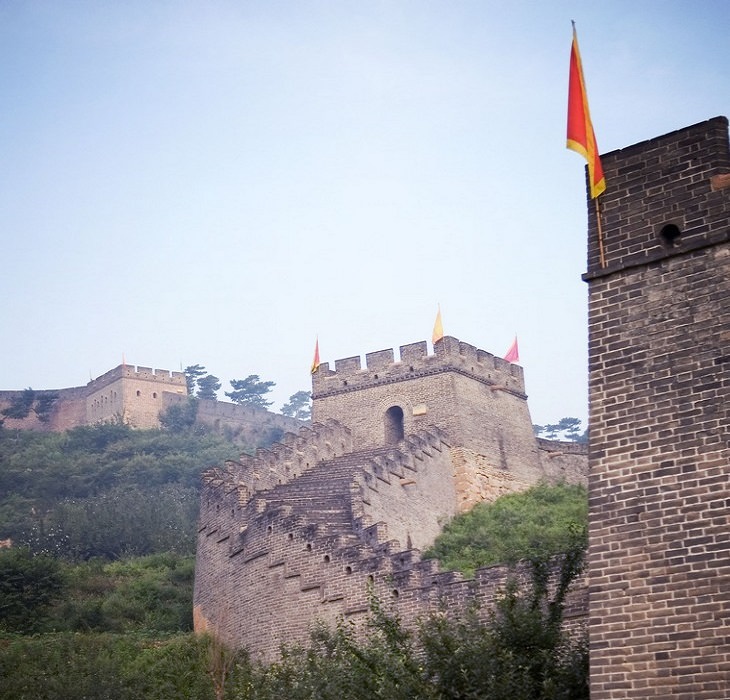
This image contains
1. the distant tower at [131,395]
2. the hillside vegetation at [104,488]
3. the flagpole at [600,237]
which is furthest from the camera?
the distant tower at [131,395]

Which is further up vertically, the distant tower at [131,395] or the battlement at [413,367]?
the distant tower at [131,395]

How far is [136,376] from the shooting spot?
68.2m


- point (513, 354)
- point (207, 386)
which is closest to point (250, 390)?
point (207, 386)

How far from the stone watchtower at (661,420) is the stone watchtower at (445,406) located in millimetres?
24191

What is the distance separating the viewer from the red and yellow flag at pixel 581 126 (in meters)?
10.3

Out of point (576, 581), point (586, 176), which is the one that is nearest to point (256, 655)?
point (576, 581)

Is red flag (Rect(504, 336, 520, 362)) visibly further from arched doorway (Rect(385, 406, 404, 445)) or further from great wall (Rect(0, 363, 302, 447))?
great wall (Rect(0, 363, 302, 447))

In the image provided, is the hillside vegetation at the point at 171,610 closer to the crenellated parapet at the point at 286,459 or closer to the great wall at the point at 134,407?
the crenellated parapet at the point at 286,459

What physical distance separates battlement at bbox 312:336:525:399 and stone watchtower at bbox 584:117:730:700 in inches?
995

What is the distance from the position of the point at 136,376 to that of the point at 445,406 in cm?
3613

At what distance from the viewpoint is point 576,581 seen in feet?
57.9

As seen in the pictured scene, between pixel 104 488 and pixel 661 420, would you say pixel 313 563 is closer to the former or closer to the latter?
pixel 661 420

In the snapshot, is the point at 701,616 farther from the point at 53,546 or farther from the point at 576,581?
the point at 53,546

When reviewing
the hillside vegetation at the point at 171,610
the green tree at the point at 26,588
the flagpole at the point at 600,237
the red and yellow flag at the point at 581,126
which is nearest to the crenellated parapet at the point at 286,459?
the hillside vegetation at the point at 171,610
